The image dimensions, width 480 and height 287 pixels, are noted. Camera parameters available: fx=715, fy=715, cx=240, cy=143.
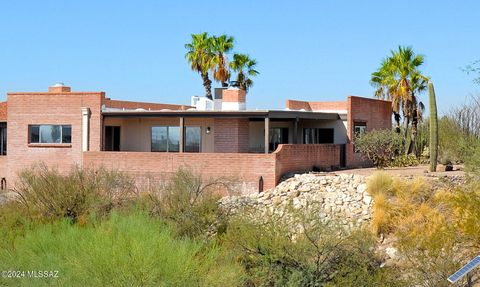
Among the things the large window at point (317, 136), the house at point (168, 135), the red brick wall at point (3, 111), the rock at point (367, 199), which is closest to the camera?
the rock at point (367, 199)

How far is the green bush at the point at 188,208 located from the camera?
20781 mm

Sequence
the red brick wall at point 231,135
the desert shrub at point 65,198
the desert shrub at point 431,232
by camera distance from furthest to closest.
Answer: the red brick wall at point 231,135, the desert shrub at point 65,198, the desert shrub at point 431,232

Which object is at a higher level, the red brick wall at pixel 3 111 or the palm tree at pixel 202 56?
the palm tree at pixel 202 56

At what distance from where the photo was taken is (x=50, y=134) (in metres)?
34.7

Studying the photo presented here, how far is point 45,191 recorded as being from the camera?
73.4 feet

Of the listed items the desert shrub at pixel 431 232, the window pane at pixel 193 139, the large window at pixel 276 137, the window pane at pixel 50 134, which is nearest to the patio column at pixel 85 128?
the window pane at pixel 50 134

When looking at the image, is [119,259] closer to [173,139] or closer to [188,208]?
[188,208]

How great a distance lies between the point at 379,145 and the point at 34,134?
16.8 m

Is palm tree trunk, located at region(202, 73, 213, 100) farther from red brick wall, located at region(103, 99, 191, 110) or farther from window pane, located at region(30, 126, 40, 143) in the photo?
window pane, located at region(30, 126, 40, 143)

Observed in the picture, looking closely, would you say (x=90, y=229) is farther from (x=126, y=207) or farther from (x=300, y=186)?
(x=300, y=186)

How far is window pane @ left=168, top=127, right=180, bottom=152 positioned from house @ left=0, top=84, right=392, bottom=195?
0.05 metres

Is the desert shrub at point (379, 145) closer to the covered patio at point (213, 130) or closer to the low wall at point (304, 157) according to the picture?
the low wall at point (304, 157)

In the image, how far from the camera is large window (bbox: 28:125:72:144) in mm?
34438

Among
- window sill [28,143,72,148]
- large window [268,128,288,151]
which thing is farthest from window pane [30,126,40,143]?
large window [268,128,288,151]
